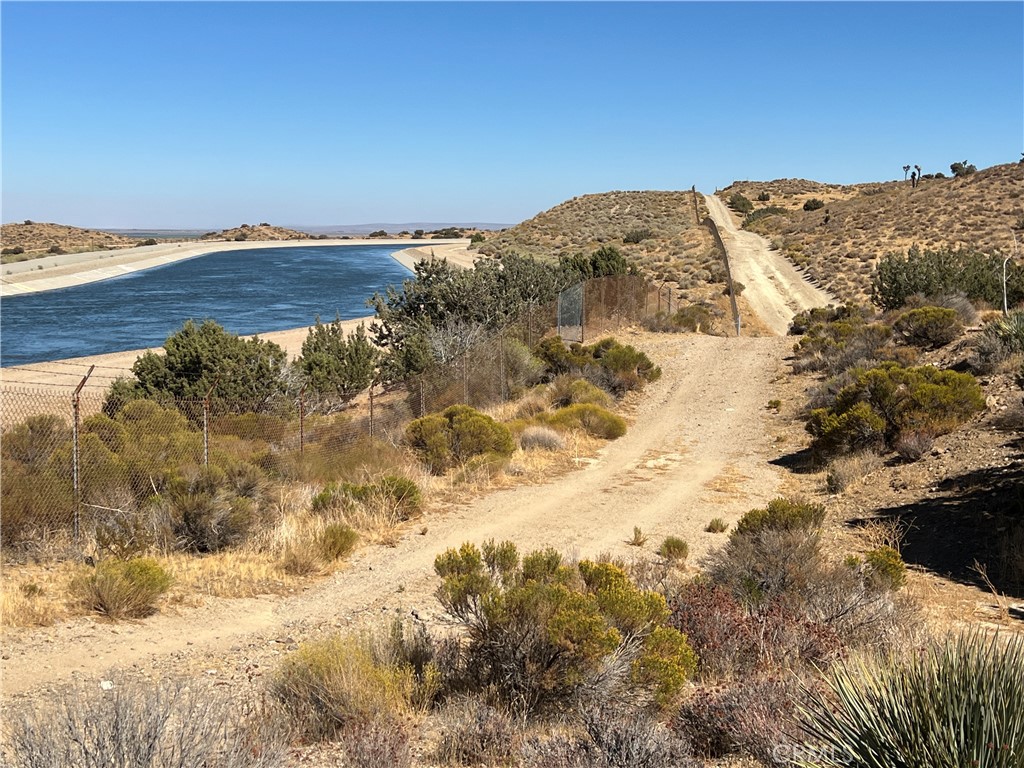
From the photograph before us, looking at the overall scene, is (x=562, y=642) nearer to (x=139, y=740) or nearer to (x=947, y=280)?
(x=139, y=740)

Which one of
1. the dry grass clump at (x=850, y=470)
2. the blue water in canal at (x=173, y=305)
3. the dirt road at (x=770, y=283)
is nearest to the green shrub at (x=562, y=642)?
the dry grass clump at (x=850, y=470)

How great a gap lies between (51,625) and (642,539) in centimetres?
701

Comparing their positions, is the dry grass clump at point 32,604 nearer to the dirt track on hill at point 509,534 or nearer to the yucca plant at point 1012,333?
the dirt track on hill at point 509,534

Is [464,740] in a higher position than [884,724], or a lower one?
lower

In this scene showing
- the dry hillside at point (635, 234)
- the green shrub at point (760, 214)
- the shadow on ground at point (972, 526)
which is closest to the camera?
the shadow on ground at point (972, 526)

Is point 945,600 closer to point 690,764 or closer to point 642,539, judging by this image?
point 642,539

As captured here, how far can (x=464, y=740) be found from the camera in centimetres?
541

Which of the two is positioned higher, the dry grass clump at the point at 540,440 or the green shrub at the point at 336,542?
the green shrub at the point at 336,542

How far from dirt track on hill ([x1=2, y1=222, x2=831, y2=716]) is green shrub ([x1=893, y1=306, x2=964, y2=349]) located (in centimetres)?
397

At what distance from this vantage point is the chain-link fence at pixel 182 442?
1041 cm

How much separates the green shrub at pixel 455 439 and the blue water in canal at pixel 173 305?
877 inches

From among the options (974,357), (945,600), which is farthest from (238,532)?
(974,357)

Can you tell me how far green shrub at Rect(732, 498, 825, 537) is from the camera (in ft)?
33.0

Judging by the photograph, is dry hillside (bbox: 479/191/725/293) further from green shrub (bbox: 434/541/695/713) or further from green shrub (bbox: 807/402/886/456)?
green shrub (bbox: 434/541/695/713)
